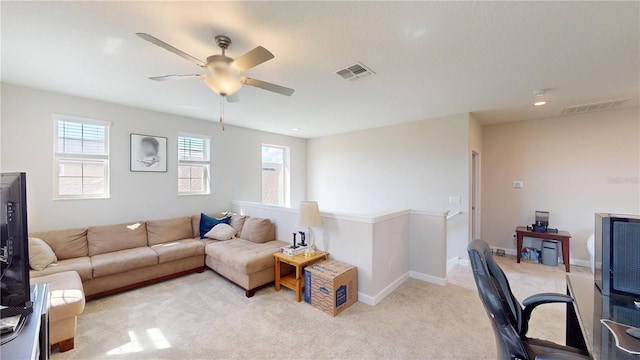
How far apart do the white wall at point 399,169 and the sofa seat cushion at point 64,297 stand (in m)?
4.59

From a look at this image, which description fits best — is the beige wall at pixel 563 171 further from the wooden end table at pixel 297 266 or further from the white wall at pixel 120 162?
the white wall at pixel 120 162


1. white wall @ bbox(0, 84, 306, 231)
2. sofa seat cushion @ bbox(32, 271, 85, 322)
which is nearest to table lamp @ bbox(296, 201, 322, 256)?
sofa seat cushion @ bbox(32, 271, 85, 322)

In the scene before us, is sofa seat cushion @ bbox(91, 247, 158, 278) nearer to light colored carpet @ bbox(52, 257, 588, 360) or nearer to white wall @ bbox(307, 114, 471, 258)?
light colored carpet @ bbox(52, 257, 588, 360)

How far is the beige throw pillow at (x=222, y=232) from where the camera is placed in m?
4.01

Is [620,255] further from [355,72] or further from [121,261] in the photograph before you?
[121,261]

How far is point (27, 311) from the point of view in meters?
1.16

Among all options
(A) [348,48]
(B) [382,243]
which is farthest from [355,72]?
(B) [382,243]

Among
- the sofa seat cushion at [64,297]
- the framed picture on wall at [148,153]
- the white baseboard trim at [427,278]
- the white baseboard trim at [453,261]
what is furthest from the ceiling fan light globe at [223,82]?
the white baseboard trim at [453,261]

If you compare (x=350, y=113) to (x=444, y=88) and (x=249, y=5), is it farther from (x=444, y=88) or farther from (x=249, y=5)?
(x=249, y=5)

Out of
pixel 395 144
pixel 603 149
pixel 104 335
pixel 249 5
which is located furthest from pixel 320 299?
pixel 603 149

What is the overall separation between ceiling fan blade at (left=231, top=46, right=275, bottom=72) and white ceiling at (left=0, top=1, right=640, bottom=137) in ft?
0.96

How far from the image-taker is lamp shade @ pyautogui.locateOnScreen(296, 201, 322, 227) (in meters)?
3.10

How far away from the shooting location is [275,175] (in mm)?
6148

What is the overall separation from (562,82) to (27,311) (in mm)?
4738
